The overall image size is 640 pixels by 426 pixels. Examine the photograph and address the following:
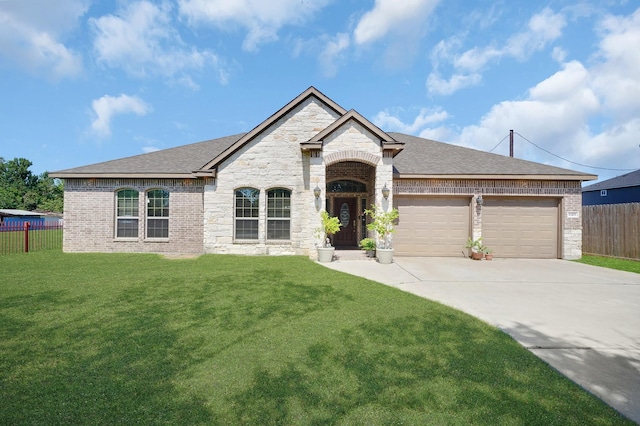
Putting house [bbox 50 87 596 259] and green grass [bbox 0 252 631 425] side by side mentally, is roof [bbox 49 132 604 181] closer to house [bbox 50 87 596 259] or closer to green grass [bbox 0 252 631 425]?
house [bbox 50 87 596 259]

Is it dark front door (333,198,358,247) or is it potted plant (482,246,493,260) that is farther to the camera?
dark front door (333,198,358,247)

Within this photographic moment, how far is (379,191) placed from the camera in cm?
1087

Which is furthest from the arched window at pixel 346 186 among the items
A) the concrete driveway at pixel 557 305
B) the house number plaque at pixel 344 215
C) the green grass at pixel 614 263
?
the green grass at pixel 614 263

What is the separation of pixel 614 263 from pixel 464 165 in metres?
6.33

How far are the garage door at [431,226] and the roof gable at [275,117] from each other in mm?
4809

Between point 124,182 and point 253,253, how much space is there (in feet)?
21.1

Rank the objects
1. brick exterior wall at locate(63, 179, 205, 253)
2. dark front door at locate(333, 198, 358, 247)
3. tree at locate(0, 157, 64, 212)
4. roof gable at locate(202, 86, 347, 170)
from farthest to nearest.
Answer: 1. tree at locate(0, 157, 64, 212)
2. dark front door at locate(333, 198, 358, 247)
3. brick exterior wall at locate(63, 179, 205, 253)
4. roof gable at locate(202, 86, 347, 170)

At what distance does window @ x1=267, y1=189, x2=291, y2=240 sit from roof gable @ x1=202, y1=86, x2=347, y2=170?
2223mm

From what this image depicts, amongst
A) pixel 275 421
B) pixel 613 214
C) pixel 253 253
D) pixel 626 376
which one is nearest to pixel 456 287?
pixel 626 376

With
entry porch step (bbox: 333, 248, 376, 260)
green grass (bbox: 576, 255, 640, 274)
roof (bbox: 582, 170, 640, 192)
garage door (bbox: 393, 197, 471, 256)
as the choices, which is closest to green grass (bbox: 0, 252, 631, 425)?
entry porch step (bbox: 333, 248, 376, 260)

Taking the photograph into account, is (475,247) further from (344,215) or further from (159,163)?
(159,163)

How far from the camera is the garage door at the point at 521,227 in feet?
39.6

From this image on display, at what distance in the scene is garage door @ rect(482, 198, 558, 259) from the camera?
12.1 meters

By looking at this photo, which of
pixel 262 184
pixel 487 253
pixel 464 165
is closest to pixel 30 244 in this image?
pixel 262 184
